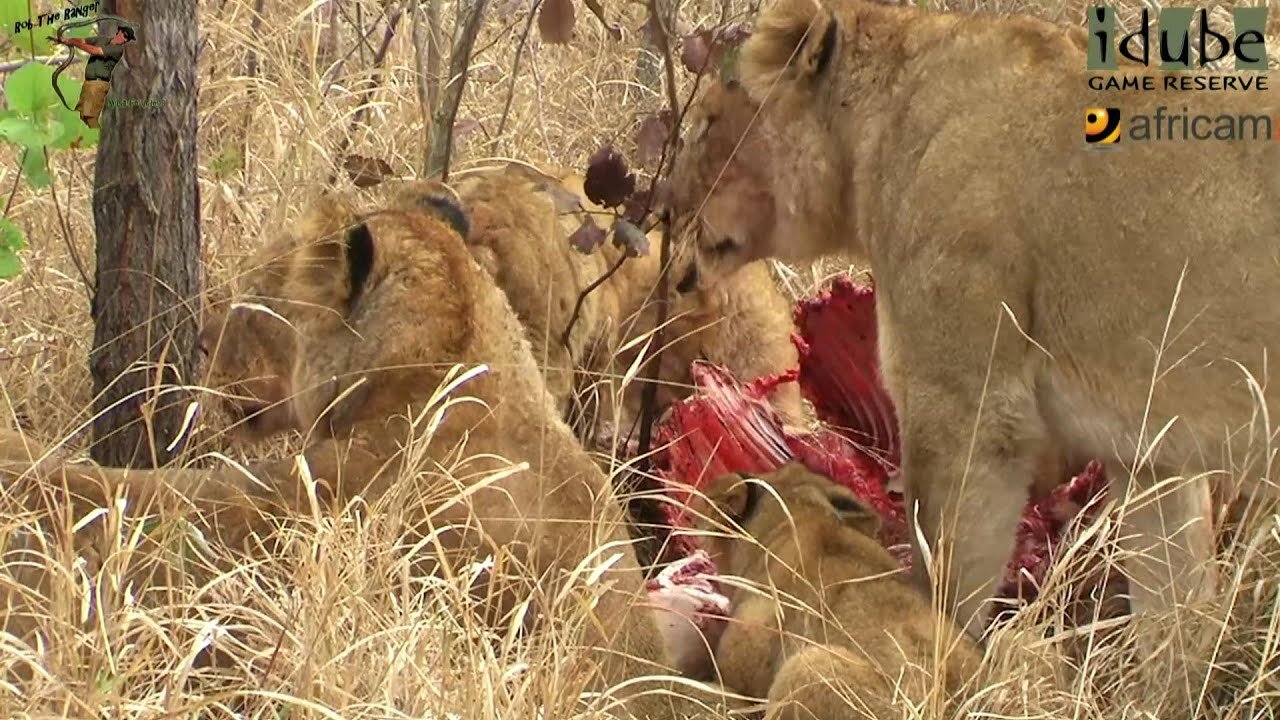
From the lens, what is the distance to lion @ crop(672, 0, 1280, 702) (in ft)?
13.6

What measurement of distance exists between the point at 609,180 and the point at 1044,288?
1344mm

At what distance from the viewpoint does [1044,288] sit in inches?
168

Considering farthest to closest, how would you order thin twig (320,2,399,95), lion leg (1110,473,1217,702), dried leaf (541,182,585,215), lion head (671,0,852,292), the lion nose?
thin twig (320,2,399,95)
the lion nose
dried leaf (541,182,585,215)
lion head (671,0,852,292)
lion leg (1110,473,1217,702)

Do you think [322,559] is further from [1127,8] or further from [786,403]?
[1127,8]

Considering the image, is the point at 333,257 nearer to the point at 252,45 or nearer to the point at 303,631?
the point at 303,631

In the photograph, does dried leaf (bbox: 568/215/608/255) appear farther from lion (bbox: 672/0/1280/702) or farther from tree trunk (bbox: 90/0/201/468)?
tree trunk (bbox: 90/0/201/468)

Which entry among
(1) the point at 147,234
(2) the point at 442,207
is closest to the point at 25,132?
(1) the point at 147,234

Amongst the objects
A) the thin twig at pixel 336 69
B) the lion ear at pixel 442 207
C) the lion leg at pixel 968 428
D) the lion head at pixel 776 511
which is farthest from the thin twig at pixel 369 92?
the lion leg at pixel 968 428

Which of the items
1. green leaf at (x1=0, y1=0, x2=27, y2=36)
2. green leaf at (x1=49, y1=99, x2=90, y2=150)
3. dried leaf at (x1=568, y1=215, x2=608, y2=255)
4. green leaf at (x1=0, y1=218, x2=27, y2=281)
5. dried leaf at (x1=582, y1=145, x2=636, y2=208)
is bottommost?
dried leaf at (x1=568, y1=215, x2=608, y2=255)

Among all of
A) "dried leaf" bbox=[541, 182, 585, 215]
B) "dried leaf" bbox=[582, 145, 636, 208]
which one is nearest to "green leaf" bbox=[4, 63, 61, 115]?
"dried leaf" bbox=[541, 182, 585, 215]

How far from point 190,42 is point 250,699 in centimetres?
183

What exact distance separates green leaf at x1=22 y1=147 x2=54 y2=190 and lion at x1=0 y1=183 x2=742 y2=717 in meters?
0.61

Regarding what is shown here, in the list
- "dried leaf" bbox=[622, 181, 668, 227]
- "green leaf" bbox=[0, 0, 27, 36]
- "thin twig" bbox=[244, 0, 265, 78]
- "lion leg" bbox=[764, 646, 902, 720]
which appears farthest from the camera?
"thin twig" bbox=[244, 0, 265, 78]

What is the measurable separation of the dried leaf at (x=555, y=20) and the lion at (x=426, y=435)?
713 millimetres
